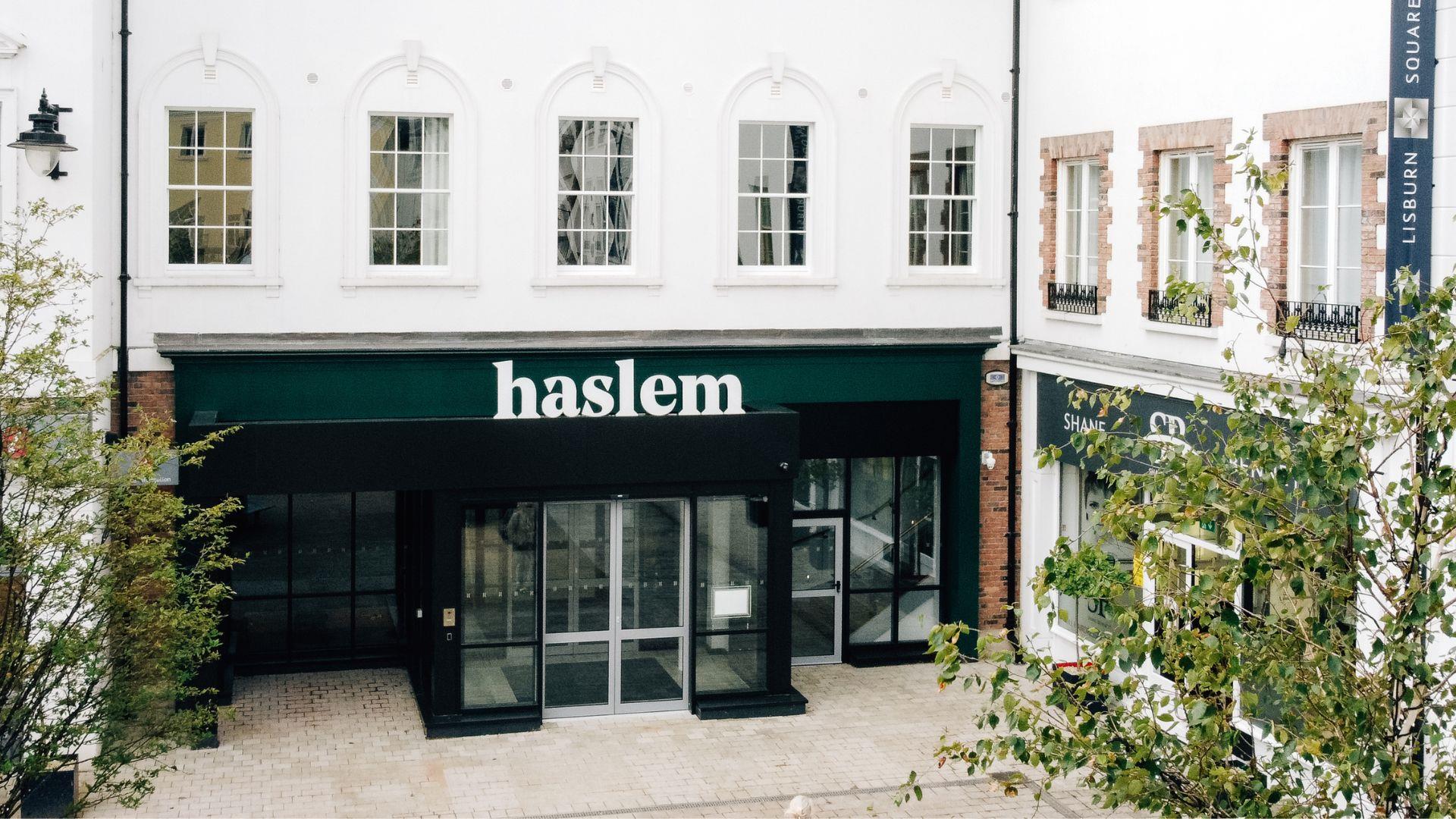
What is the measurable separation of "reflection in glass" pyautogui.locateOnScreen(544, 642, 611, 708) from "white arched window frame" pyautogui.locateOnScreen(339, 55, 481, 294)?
13.0 ft

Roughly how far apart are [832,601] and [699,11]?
22.4 feet

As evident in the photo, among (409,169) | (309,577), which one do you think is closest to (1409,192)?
(409,169)

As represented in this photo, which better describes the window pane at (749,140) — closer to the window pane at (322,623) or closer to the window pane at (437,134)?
the window pane at (437,134)

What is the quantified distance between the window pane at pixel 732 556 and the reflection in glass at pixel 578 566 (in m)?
0.99

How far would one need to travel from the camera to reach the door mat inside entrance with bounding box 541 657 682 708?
16844 millimetres

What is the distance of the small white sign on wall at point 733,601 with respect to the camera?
56.4 ft

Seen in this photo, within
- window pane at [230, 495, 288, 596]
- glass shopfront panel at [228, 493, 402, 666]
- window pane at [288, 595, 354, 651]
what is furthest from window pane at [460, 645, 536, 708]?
window pane at [230, 495, 288, 596]

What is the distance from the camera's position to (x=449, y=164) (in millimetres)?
17453

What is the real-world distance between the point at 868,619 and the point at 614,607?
373 cm

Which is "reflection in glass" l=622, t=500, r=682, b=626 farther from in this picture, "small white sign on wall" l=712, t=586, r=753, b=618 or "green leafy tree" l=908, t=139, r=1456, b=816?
"green leafy tree" l=908, t=139, r=1456, b=816

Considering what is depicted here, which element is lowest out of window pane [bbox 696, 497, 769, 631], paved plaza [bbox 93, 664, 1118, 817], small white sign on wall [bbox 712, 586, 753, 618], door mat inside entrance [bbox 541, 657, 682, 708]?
paved plaza [bbox 93, 664, 1118, 817]

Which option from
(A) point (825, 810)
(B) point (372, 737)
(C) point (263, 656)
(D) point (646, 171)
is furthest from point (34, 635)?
(D) point (646, 171)

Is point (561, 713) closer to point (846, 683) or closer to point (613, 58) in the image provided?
point (846, 683)

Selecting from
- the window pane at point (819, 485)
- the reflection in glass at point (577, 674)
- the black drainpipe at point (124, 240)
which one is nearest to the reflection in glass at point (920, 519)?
the window pane at point (819, 485)
